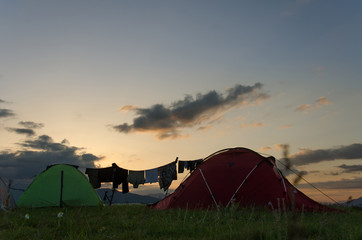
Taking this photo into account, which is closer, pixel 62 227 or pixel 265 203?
pixel 62 227

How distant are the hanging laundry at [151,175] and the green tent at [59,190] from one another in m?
6.37

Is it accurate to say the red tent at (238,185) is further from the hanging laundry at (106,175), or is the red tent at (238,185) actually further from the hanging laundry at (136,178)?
the hanging laundry at (136,178)

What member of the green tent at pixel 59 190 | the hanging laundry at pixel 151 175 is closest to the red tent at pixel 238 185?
the green tent at pixel 59 190

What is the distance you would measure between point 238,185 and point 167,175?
11013 mm

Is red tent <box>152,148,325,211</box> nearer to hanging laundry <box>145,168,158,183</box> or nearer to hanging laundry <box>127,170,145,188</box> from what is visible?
hanging laundry <box>145,168,158,183</box>

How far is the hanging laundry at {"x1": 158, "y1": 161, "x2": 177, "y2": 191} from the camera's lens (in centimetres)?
2178

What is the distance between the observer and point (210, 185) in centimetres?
1157

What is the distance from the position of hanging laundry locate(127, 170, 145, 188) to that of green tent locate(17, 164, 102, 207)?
5931 millimetres

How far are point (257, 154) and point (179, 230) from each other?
22.0ft

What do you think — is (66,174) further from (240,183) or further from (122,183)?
(240,183)

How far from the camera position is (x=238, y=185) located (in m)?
11.3

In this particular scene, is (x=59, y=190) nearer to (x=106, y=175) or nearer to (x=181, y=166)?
(x=106, y=175)

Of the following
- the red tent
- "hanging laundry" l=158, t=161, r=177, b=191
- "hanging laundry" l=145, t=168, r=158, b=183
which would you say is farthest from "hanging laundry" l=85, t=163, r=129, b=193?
the red tent

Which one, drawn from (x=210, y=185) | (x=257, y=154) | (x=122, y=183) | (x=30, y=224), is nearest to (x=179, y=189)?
(x=210, y=185)
